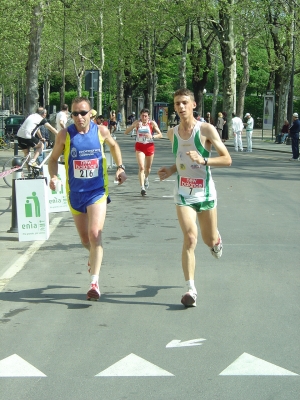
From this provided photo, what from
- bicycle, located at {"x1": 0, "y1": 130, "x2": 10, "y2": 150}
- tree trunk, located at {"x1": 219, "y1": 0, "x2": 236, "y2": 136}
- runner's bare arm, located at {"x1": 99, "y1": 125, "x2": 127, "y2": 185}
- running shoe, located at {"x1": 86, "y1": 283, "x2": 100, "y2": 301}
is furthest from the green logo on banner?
tree trunk, located at {"x1": 219, "y1": 0, "x2": 236, "y2": 136}

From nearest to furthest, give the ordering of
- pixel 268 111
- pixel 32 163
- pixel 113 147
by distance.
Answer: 1. pixel 113 147
2. pixel 32 163
3. pixel 268 111

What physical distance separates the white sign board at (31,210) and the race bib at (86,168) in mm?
2986

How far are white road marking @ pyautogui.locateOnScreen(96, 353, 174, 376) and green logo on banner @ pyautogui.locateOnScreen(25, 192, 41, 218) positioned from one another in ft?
16.6

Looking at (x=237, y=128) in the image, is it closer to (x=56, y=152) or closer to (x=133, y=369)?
(x=56, y=152)

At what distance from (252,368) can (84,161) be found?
2.77 m

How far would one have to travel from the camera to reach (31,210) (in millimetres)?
10383

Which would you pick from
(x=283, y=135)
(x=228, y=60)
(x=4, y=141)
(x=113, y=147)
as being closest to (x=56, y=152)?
(x=113, y=147)

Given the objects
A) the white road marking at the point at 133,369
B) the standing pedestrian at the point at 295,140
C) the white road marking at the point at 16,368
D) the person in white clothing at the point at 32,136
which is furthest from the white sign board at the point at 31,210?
the standing pedestrian at the point at 295,140

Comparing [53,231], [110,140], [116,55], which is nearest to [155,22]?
[116,55]

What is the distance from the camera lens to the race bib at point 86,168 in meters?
7.32

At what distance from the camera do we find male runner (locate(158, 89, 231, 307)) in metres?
7.11

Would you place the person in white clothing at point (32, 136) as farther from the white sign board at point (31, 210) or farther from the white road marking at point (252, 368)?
the white road marking at point (252, 368)

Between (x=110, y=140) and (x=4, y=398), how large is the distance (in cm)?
327

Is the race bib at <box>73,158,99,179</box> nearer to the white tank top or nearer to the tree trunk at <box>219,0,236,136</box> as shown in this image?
the white tank top
